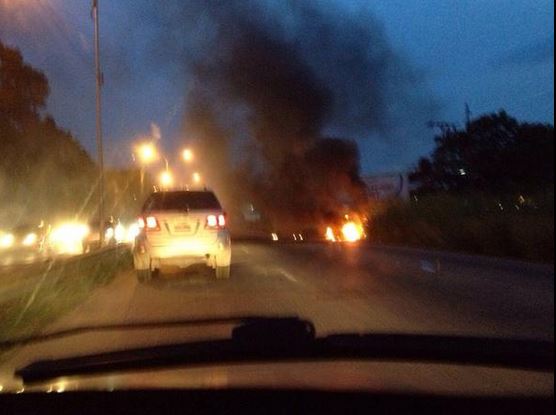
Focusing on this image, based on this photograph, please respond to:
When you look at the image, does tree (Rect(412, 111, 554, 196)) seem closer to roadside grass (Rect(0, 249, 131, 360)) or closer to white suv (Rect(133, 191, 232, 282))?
white suv (Rect(133, 191, 232, 282))

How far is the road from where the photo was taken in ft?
35.4

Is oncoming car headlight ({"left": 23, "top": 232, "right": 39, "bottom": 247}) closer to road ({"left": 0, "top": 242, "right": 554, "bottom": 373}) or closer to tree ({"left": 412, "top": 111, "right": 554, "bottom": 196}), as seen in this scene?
Result: tree ({"left": 412, "top": 111, "right": 554, "bottom": 196})

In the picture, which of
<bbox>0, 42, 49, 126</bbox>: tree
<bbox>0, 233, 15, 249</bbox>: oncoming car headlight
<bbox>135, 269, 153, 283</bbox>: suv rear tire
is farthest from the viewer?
<bbox>0, 42, 49, 126</bbox>: tree

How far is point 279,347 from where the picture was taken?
489cm

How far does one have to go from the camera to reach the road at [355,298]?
10.8 metres

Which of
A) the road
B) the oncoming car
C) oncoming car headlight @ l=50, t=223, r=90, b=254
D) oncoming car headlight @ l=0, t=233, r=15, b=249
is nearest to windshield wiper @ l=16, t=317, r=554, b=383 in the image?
the road

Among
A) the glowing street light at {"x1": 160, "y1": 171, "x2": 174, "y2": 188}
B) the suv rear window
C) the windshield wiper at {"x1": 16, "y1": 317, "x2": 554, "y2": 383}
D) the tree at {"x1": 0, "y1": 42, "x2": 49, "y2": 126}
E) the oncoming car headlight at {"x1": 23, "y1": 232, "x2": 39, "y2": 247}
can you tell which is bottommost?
the windshield wiper at {"x1": 16, "y1": 317, "x2": 554, "y2": 383}

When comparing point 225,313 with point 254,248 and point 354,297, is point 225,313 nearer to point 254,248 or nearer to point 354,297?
point 354,297

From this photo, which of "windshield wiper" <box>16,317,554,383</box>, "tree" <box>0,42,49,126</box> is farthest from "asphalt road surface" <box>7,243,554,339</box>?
"tree" <box>0,42,49,126</box>

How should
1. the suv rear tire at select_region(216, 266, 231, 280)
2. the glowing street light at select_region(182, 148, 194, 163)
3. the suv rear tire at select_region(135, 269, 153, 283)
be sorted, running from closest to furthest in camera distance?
1. the suv rear tire at select_region(135, 269, 153, 283)
2. the suv rear tire at select_region(216, 266, 231, 280)
3. the glowing street light at select_region(182, 148, 194, 163)

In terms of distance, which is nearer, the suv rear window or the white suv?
the white suv

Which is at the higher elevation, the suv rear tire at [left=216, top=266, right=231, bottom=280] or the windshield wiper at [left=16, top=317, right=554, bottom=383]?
the suv rear tire at [left=216, top=266, right=231, bottom=280]

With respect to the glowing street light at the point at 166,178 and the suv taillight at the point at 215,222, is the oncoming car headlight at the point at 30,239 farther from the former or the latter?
the suv taillight at the point at 215,222

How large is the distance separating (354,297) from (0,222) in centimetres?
3436
